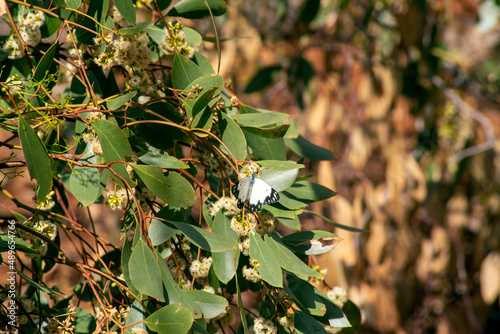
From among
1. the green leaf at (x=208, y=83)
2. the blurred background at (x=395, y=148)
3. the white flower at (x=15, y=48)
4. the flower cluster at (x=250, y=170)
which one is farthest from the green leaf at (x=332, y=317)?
the blurred background at (x=395, y=148)

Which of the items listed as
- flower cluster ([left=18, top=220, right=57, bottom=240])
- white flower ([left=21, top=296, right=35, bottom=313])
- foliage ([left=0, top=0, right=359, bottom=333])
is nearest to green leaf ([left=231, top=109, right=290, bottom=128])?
foliage ([left=0, top=0, right=359, bottom=333])

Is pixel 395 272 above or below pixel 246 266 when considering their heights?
below

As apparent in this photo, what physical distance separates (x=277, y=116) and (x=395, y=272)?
1934 millimetres

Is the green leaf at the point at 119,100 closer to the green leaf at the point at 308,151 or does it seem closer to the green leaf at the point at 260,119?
the green leaf at the point at 260,119

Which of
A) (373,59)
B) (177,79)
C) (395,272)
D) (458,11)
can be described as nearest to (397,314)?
(395,272)

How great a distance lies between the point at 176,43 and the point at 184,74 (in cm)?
5

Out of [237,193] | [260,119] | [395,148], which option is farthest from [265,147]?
[395,148]

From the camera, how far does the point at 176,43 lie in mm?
682

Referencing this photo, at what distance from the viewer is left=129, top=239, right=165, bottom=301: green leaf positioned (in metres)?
0.54

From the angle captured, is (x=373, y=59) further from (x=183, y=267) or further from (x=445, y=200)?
(x=183, y=267)

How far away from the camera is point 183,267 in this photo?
70 cm

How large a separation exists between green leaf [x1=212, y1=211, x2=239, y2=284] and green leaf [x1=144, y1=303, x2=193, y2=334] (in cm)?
8

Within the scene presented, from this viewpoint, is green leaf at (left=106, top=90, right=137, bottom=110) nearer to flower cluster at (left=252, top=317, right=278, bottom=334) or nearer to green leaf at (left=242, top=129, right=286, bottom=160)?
green leaf at (left=242, top=129, right=286, bottom=160)

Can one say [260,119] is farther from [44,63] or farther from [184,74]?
[44,63]
